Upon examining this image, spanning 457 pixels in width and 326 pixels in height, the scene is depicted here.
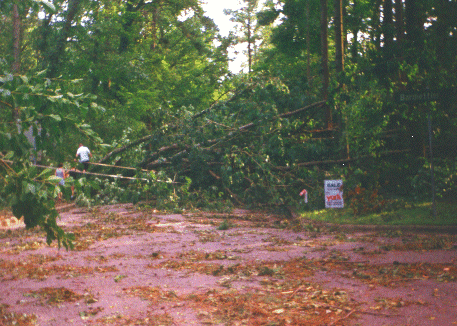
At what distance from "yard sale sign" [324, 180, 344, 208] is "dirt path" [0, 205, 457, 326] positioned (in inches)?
93.1

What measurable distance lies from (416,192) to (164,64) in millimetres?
21748

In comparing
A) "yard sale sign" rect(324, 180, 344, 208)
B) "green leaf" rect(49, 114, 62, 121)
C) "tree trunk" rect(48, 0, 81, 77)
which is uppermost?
"tree trunk" rect(48, 0, 81, 77)

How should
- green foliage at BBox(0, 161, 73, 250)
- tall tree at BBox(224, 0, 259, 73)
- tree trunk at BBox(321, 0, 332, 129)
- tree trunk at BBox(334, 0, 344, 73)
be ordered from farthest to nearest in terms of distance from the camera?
1. tall tree at BBox(224, 0, 259, 73)
2. tree trunk at BBox(321, 0, 332, 129)
3. tree trunk at BBox(334, 0, 344, 73)
4. green foliage at BBox(0, 161, 73, 250)

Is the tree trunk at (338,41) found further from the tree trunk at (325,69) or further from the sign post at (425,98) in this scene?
the sign post at (425,98)

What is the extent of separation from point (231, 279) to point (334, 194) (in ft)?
28.3

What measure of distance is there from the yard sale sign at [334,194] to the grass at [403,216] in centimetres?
28

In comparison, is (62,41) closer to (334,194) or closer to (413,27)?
(334,194)

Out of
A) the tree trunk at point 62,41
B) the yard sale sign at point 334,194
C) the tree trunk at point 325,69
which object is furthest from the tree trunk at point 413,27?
the tree trunk at point 62,41

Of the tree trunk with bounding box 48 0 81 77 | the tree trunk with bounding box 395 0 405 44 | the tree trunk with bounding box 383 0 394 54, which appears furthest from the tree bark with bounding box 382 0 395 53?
the tree trunk with bounding box 48 0 81 77

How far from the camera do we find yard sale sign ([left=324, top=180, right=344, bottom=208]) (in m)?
15.5

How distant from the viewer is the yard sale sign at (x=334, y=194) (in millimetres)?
15492

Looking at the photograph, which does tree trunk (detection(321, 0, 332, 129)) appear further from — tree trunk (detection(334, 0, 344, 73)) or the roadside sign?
the roadside sign

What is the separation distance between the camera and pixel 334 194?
15.6 metres

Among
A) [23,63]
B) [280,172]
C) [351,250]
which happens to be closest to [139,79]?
[23,63]
